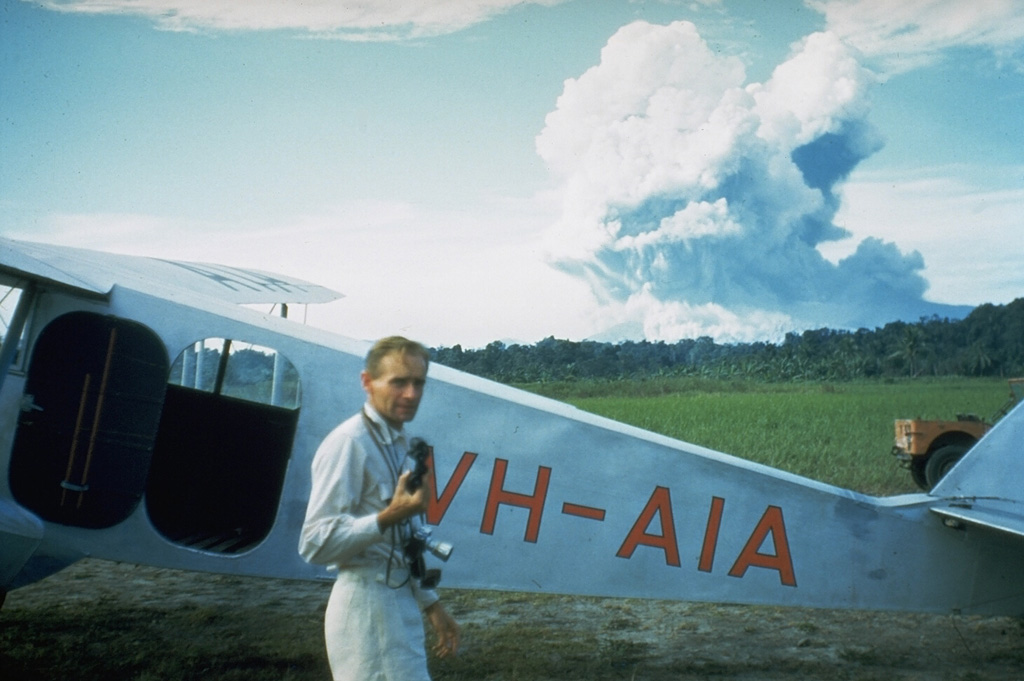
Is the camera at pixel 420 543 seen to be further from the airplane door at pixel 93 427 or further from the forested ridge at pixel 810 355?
the forested ridge at pixel 810 355

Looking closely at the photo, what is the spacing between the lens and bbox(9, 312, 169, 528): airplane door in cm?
477

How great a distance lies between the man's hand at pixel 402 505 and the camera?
2254 millimetres

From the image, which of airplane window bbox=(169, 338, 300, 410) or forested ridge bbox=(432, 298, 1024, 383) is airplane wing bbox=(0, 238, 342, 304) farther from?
forested ridge bbox=(432, 298, 1024, 383)

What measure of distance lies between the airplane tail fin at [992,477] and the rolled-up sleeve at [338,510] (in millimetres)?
3409

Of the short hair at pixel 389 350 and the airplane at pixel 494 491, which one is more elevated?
the short hair at pixel 389 350

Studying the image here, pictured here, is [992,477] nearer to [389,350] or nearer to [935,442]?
[389,350]

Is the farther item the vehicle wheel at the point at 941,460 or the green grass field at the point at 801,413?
the green grass field at the point at 801,413

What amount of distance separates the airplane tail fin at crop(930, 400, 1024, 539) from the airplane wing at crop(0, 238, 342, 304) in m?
4.56

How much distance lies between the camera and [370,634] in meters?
2.36

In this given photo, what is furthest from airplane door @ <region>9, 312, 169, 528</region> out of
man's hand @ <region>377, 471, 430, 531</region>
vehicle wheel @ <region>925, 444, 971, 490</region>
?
vehicle wheel @ <region>925, 444, 971, 490</region>

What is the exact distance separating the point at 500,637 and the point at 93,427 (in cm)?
294

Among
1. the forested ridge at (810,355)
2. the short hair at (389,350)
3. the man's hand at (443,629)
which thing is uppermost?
the forested ridge at (810,355)

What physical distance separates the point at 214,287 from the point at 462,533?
147 inches

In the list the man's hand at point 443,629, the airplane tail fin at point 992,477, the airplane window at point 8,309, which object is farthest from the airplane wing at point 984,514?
the airplane window at point 8,309
